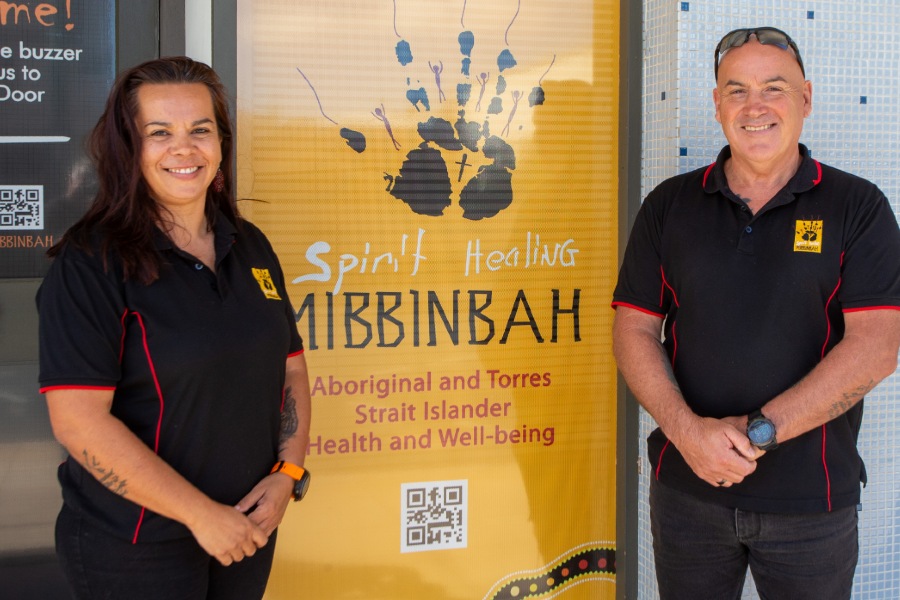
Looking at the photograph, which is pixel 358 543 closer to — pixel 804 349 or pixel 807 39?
pixel 804 349

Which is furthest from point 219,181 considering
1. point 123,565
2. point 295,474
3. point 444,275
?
point 444,275

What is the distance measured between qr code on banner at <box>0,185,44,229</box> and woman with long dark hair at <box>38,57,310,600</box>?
783mm

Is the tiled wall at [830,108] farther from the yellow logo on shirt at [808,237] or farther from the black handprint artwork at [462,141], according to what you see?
the yellow logo on shirt at [808,237]

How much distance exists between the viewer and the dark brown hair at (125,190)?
1736 mm

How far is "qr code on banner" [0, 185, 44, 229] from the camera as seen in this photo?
2.49 metres

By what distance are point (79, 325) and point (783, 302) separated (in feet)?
4.97

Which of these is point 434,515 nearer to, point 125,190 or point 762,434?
point 762,434

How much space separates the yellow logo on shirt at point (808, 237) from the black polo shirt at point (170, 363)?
1.21 metres

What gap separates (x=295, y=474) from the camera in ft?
6.46

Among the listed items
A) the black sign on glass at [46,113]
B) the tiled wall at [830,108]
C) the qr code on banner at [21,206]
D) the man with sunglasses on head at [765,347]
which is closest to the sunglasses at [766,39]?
the man with sunglasses on head at [765,347]

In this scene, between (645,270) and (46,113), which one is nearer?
(645,270)

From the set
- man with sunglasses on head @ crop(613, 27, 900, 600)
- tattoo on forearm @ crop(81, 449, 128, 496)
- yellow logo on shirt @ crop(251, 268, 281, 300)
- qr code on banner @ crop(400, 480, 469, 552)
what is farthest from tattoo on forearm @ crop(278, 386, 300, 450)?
qr code on banner @ crop(400, 480, 469, 552)

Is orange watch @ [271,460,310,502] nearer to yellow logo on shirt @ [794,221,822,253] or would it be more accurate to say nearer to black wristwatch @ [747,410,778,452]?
black wristwatch @ [747,410,778,452]

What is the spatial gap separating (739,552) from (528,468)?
39.3 inches
